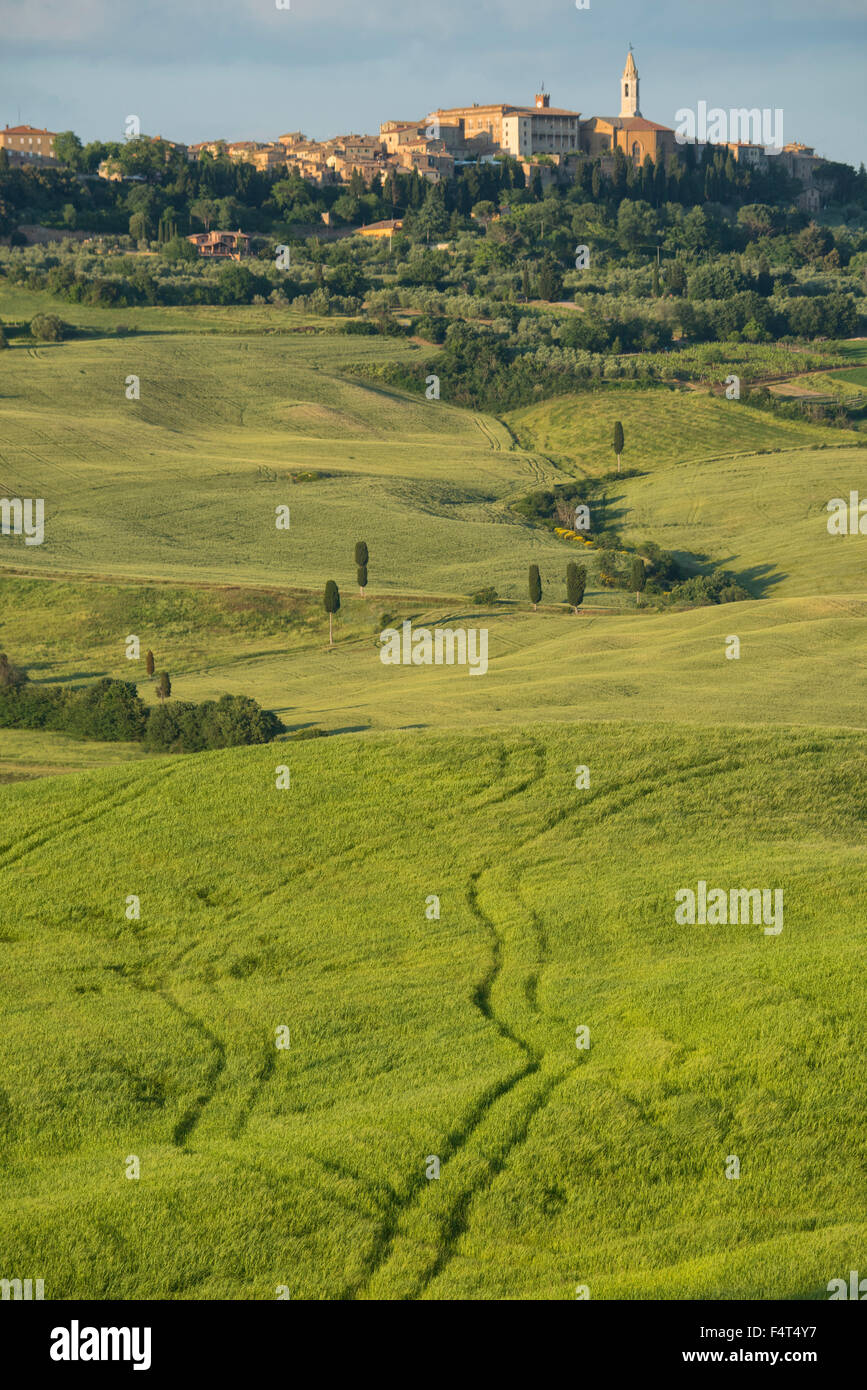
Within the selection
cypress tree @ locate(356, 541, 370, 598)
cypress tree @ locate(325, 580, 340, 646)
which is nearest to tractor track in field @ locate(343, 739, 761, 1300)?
cypress tree @ locate(325, 580, 340, 646)

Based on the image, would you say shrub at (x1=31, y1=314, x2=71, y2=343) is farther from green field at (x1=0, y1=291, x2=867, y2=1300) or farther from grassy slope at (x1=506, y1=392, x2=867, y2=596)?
green field at (x1=0, y1=291, x2=867, y2=1300)

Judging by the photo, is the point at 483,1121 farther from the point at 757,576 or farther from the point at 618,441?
the point at 618,441

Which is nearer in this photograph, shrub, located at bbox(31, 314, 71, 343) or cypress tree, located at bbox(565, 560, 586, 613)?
cypress tree, located at bbox(565, 560, 586, 613)

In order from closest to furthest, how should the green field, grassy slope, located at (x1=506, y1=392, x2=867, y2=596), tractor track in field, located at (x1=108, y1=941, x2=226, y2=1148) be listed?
the green field, tractor track in field, located at (x1=108, y1=941, x2=226, y2=1148), grassy slope, located at (x1=506, y1=392, x2=867, y2=596)

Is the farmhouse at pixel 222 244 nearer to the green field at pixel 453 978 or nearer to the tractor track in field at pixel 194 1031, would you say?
the green field at pixel 453 978

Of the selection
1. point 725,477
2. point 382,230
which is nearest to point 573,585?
point 725,477

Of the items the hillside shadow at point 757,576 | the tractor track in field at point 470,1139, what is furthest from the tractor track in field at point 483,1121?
the hillside shadow at point 757,576

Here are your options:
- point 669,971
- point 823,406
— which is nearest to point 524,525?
point 823,406
